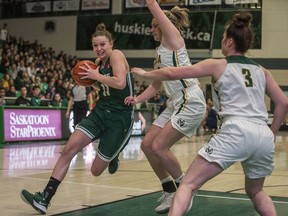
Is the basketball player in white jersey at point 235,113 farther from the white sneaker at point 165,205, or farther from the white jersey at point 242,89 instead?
the white sneaker at point 165,205

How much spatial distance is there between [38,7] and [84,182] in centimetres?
2196

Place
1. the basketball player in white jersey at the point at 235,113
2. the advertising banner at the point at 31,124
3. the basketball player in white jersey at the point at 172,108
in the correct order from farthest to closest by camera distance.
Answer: the advertising banner at the point at 31,124 < the basketball player in white jersey at the point at 172,108 < the basketball player in white jersey at the point at 235,113

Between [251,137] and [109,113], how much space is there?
2.05m

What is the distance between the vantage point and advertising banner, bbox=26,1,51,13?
27.1 meters

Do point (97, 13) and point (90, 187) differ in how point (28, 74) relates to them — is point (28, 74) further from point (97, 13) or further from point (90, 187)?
point (90, 187)

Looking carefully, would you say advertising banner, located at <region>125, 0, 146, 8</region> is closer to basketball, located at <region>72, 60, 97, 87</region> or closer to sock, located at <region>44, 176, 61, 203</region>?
basketball, located at <region>72, 60, 97, 87</region>

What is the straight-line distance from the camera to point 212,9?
2248 centimetres

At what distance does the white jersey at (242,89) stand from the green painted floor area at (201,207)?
172 cm

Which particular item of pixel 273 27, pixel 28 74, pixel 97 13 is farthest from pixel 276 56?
pixel 28 74

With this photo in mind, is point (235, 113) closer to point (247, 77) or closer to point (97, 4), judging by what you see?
point (247, 77)

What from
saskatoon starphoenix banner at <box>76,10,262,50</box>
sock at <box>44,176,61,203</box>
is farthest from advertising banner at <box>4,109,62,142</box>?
saskatoon starphoenix banner at <box>76,10,262,50</box>

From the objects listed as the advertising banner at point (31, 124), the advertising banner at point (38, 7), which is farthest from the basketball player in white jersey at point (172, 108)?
the advertising banner at point (38, 7)

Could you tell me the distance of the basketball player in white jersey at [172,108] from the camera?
4938 mm

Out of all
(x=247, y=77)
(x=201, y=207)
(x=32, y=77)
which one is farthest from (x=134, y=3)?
(x=247, y=77)
